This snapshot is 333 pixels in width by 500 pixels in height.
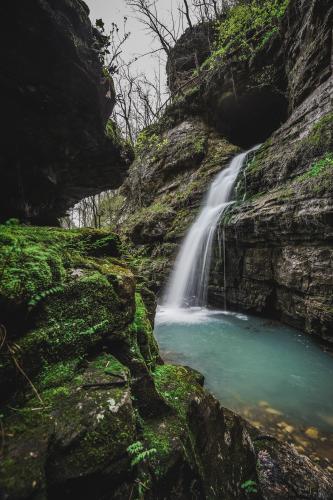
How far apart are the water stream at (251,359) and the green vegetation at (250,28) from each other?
374 inches

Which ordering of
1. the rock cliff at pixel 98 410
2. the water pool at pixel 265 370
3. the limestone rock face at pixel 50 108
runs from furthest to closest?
the limestone rock face at pixel 50 108 → the water pool at pixel 265 370 → the rock cliff at pixel 98 410

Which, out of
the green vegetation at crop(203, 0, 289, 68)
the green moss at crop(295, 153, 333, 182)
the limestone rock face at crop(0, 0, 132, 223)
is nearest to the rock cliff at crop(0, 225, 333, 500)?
the limestone rock face at crop(0, 0, 132, 223)

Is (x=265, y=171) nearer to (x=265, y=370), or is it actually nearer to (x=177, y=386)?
(x=265, y=370)

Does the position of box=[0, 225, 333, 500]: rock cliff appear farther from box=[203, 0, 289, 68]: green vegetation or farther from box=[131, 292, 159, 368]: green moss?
box=[203, 0, 289, 68]: green vegetation

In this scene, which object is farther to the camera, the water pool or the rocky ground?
the water pool

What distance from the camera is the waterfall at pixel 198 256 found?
34.4 ft

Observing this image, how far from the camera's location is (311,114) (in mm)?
8594

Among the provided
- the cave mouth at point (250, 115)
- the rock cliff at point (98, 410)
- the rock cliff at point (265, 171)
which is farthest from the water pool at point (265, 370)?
the cave mouth at point (250, 115)

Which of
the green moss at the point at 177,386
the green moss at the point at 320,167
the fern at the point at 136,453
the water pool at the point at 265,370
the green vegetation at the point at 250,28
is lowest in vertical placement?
the water pool at the point at 265,370

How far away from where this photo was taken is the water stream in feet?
11.8

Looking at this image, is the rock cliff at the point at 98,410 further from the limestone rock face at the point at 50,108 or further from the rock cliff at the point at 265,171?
the rock cliff at the point at 265,171

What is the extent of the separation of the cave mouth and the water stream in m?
8.35

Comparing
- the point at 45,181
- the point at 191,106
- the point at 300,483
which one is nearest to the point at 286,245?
the point at 300,483

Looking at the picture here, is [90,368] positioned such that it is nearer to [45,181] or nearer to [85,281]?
[85,281]
